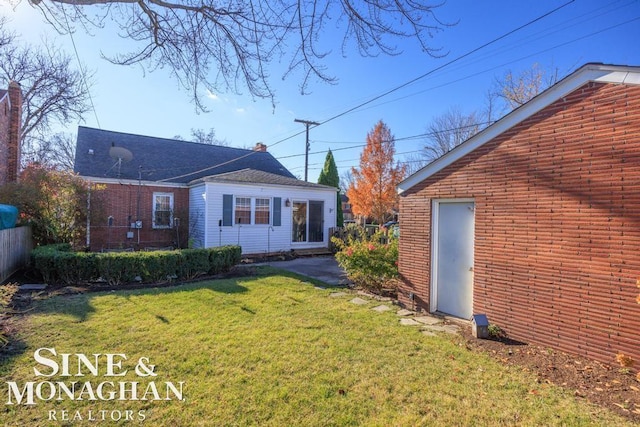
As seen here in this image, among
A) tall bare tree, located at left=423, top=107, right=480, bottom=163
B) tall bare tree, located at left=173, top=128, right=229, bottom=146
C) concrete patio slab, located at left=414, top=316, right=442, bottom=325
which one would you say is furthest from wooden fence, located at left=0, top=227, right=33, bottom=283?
tall bare tree, located at left=173, top=128, right=229, bottom=146

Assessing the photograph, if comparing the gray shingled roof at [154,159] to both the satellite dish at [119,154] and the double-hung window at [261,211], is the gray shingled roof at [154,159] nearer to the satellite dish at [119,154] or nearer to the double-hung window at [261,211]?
the satellite dish at [119,154]

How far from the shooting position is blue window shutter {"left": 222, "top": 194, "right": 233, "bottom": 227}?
40.8 ft

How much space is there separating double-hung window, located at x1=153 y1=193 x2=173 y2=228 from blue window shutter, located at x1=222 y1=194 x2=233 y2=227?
2839mm

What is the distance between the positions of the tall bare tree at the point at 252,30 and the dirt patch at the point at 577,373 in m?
4.03

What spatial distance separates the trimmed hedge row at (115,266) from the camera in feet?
25.0

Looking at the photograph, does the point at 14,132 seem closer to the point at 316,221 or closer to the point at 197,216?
the point at 197,216

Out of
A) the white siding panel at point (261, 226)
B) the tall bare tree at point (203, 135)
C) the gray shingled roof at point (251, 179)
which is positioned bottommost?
the white siding panel at point (261, 226)

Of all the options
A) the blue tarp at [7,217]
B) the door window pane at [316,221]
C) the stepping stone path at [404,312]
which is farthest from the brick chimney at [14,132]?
the stepping stone path at [404,312]

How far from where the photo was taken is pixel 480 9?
4.91m

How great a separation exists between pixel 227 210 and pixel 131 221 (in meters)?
4.10

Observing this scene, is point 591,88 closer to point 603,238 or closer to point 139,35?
point 603,238

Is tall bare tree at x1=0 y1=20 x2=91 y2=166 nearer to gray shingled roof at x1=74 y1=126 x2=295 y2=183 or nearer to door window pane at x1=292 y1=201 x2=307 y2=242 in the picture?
gray shingled roof at x1=74 y1=126 x2=295 y2=183

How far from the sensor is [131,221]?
508 inches

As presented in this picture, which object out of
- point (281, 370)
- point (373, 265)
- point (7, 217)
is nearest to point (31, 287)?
point (7, 217)
